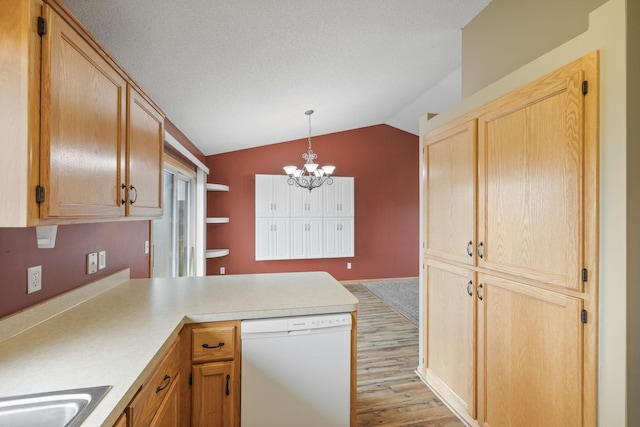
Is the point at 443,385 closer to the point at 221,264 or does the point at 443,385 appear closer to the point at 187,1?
the point at 187,1

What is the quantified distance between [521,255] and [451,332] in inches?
33.6

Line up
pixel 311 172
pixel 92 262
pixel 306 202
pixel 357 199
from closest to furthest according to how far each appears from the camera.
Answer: pixel 92 262 < pixel 311 172 < pixel 306 202 < pixel 357 199

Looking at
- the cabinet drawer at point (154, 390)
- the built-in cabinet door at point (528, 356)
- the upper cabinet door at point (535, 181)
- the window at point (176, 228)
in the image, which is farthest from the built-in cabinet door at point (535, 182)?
the window at point (176, 228)

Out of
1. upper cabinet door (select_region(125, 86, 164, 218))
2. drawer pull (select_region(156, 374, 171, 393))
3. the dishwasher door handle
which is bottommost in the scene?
drawer pull (select_region(156, 374, 171, 393))

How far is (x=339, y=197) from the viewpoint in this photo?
5.47m

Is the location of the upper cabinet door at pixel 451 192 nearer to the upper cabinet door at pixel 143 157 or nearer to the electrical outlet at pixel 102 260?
the upper cabinet door at pixel 143 157

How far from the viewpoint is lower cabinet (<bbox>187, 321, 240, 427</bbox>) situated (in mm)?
1441

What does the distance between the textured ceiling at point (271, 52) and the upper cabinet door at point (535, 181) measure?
3.57 feet

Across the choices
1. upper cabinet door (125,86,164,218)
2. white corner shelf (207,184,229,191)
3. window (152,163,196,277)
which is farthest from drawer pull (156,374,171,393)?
white corner shelf (207,184,229,191)

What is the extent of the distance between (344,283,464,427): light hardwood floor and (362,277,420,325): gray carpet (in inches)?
13.6

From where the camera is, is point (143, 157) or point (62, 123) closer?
point (62, 123)

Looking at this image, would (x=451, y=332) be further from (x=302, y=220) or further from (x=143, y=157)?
(x=302, y=220)

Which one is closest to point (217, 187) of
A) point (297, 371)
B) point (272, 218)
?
point (272, 218)

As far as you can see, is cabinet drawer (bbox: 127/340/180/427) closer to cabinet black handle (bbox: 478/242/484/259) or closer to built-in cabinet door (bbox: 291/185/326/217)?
cabinet black handle (bbox: 478/242/484/259)
